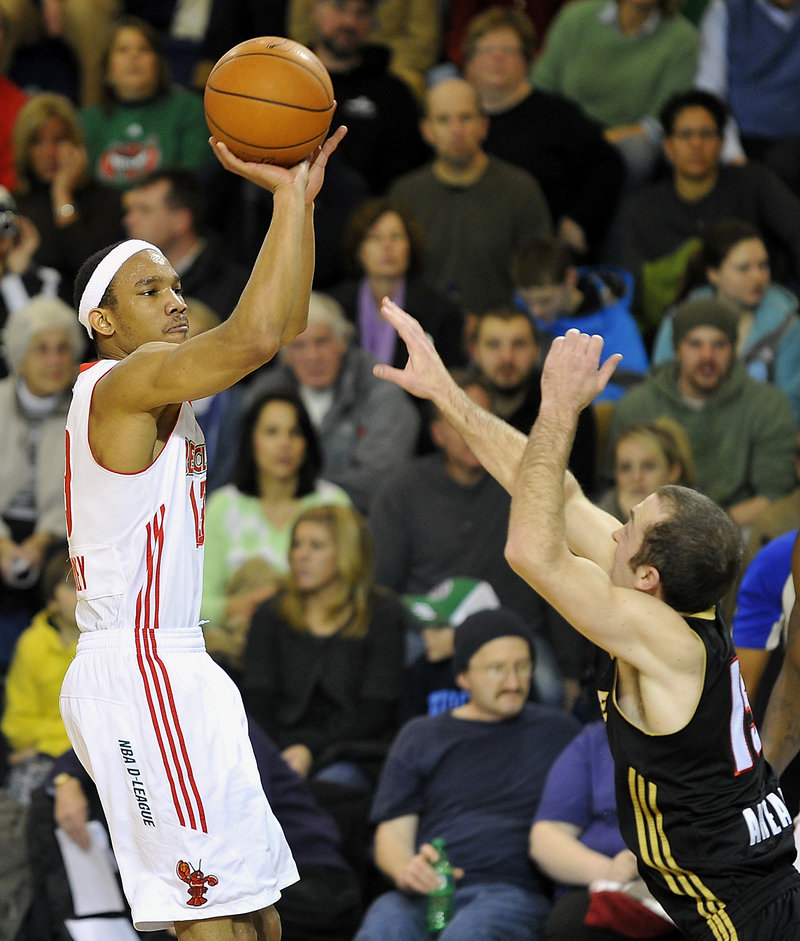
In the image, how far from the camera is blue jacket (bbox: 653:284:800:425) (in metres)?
8.35

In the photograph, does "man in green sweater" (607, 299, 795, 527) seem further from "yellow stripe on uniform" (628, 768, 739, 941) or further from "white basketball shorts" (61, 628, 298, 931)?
"white basketball shorts" (61, 628, 298, 931)

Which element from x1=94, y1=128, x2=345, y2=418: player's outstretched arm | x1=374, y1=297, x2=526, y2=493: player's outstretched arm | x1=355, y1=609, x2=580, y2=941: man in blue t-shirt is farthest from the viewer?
x1=355, y1=609, x2=580, y2=941: man in blue t-shirt

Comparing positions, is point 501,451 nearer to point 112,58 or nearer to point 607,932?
point 607,932

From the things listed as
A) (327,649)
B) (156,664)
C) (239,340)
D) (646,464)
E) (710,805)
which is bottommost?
(710,805)

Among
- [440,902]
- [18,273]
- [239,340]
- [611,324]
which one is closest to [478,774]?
[440,902]

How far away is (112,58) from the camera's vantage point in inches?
398

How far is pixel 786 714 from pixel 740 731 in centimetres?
80

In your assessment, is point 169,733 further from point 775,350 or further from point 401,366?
point 775,350

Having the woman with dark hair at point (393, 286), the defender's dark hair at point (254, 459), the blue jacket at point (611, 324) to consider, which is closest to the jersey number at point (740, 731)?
the defender's dark hair at point (254, 459)

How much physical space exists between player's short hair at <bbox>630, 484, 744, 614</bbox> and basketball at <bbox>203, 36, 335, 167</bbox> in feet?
4.73

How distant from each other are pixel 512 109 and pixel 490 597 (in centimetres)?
405

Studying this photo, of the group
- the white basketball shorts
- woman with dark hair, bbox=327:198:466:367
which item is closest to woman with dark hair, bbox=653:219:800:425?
woman with dark hair, bbox=327:198:466:367

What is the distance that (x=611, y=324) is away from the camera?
28.3 ft

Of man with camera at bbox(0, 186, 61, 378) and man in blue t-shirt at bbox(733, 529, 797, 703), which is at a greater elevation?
man with camera at bbox(0, 186, 61, 378)
